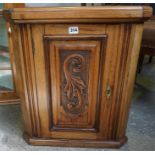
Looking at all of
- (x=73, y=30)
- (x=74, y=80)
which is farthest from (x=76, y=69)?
(x=73, y=30)

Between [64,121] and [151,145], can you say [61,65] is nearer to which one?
[64,121]

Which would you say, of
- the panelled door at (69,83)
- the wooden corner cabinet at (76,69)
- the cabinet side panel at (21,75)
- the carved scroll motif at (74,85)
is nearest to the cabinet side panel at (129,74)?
the wooden corner cabinet at (76,69)

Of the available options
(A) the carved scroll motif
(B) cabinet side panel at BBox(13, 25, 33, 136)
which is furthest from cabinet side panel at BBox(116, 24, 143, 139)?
(B) cabinet side panel at BBox(13, 25, 33, 136)


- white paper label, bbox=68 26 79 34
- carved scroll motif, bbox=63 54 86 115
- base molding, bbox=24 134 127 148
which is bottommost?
base molding, bbox=24 134 127 148

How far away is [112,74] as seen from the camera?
3.59 feet

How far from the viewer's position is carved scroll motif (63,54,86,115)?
3.52ft

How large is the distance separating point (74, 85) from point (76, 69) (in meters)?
0.11

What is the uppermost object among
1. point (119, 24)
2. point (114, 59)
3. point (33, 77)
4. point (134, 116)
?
point (119, 24)

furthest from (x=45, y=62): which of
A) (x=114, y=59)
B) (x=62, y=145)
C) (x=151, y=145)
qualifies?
(x=151, y=145)

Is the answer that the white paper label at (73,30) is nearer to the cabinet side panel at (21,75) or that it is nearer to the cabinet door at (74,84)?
the cabinet door at (74,84)

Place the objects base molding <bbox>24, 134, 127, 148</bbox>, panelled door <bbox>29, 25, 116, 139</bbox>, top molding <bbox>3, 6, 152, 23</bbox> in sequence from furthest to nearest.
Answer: base molding <bbox>24, 134, 127, 148</bbox> → panelled door <bbox>29, 25, 116, 139</bbox> → top molding <bbox>3, 6, 152, 23</bbox>

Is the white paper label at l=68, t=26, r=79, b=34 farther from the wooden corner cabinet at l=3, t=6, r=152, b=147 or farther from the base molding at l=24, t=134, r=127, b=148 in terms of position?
the base molding at l=24, t=134, r=127, b=148

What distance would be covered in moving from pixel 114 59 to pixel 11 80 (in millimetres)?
1076

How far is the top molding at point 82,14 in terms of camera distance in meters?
0.91
